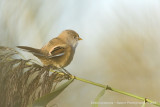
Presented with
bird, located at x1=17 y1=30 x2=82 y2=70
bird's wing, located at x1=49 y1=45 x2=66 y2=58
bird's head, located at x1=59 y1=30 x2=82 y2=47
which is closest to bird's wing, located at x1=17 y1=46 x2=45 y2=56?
bird, located at x1=17 y1=30 x2=82 y2=70

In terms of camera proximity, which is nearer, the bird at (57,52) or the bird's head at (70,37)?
the bird at (57,52)

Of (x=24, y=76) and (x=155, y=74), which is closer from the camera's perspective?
(x=24, y=76)

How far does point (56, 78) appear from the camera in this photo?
1.38 metres

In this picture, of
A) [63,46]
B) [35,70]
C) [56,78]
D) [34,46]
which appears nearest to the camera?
[35,70]

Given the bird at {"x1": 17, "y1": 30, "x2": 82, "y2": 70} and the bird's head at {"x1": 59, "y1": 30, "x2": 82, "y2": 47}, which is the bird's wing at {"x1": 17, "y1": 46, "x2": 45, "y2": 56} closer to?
the bird at {"x1": 17, "y1": 30, "x2": 82, "y2": 70}

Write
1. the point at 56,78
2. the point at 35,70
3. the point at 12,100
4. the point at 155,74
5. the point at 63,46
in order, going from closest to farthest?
the point at 12,100 → the point at 35,70 → the point at 56,78 → the point at 155,74 → the point at 63,46

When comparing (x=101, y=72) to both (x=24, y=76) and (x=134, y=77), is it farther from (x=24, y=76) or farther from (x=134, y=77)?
(x=24, y=76)

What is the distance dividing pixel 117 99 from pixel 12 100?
146cm

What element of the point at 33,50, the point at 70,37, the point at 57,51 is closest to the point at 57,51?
the point at 57,51

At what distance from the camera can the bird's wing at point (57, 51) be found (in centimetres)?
201

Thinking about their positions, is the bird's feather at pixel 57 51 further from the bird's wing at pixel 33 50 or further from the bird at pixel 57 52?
the bird's wing at pixel 33 50

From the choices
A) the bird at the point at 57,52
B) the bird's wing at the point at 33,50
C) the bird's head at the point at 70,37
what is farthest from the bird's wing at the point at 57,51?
the bird's head at the point at 70,37

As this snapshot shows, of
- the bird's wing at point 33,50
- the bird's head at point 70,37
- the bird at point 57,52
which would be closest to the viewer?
the bird's wing at point 33,50

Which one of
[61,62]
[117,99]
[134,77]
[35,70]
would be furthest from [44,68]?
[117,99]
